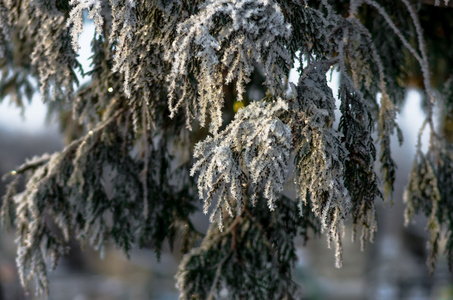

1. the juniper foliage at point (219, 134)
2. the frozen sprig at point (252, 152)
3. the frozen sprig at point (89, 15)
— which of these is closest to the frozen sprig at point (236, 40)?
the juniper foliage at point (219, 134)

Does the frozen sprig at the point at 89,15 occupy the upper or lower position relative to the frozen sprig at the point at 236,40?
upper

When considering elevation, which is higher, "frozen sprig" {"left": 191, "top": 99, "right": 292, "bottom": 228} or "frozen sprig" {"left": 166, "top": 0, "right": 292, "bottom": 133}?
"frozen sprig" {"left": 166, "top": 0, "right": 292, "bottom": 133}

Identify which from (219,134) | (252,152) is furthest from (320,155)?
(219,134)

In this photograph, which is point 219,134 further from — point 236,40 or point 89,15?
point 89,15

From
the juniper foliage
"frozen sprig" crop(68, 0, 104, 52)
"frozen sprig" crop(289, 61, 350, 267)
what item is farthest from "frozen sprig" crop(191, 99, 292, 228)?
"frozen sprig" crop(68, 0, 104, 52)

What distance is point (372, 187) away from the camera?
2.14 m

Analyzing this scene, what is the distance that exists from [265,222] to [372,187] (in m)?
1.04

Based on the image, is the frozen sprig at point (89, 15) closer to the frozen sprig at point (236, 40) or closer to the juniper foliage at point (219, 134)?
the juniper foliage at point (219, 134)

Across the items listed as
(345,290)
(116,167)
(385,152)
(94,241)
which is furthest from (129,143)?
(345,290)

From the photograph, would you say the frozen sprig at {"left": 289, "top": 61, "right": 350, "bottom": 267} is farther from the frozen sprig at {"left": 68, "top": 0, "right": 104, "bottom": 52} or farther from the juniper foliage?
the frozen sprig at {"left": 68, "top": 0, "right": 104, "bottom": 52}

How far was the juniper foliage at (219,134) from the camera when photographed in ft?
6.08

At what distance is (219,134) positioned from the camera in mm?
1947

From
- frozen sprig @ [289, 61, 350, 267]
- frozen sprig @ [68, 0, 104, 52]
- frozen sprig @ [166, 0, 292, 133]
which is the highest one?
frozen sprig @ [68, 0, 104, 52]

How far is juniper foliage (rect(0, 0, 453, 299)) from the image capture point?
72.9 inches
